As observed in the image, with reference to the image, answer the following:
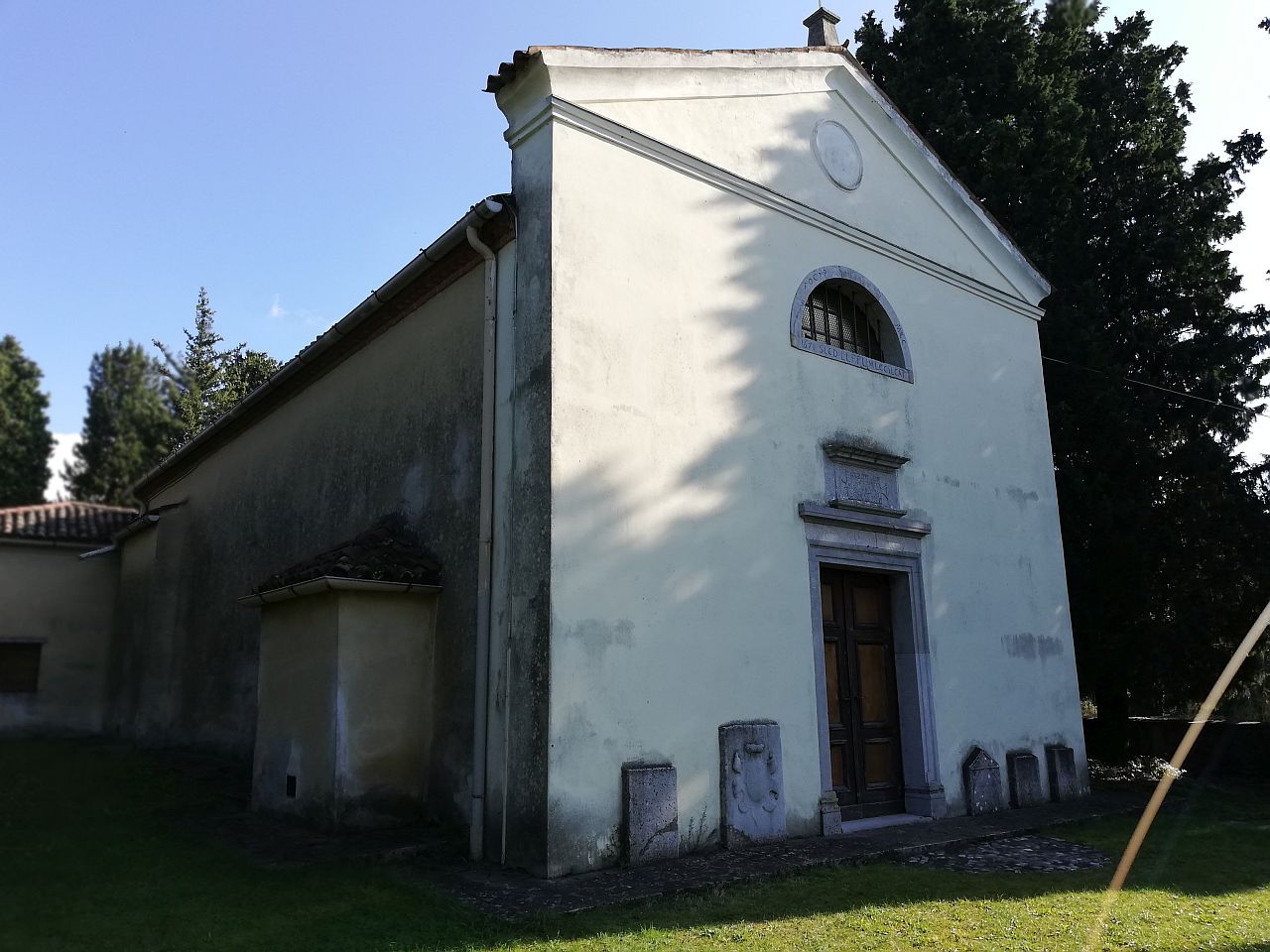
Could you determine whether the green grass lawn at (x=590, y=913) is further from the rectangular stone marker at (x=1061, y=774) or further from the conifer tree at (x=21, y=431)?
the conifer tree at (x=21, y=431)

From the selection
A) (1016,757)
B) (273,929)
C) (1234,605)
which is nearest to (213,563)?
(273,929)

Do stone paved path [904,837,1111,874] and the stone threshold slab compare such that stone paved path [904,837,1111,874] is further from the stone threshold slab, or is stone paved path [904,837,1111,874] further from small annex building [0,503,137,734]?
small annex building [0,503,137,734]

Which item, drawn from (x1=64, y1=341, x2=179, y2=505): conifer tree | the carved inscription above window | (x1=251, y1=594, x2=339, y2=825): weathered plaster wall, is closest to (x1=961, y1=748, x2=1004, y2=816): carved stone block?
the carved inscription above window

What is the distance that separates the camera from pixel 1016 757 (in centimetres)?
944

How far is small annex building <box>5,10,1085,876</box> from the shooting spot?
6598 millimetres

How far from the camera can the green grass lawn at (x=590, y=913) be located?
4602 mm

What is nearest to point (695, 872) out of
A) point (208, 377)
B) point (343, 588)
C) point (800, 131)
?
point (343, 588)

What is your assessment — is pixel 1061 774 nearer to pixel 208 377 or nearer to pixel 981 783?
pixel 981 783

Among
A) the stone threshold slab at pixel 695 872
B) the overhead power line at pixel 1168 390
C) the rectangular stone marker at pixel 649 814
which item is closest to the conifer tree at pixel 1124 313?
the overhead power line at pixel 1168 390

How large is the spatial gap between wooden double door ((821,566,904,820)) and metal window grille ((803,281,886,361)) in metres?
2.46

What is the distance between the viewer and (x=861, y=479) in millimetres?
8820

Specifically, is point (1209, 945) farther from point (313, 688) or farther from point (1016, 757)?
point (313, 688)

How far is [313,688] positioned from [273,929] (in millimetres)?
2841

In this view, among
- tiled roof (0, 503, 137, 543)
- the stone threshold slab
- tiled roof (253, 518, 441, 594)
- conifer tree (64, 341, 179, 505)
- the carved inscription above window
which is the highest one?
conifer tree (64, 341, 179, 505)
